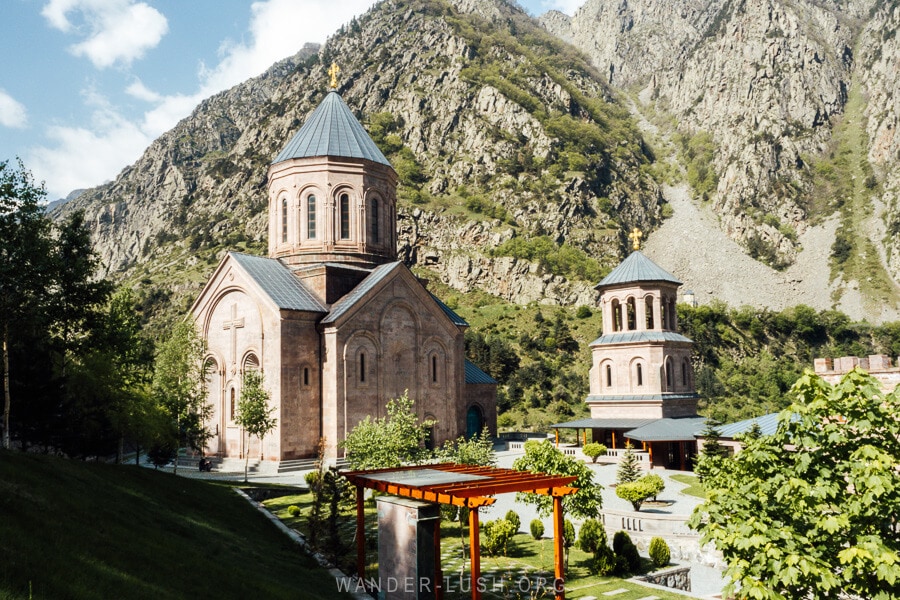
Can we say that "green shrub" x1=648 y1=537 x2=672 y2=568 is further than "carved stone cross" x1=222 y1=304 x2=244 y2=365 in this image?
No

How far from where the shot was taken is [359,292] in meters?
25.4

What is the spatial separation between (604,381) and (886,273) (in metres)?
63.3

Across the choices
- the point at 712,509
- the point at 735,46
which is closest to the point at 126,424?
the point at 712,509

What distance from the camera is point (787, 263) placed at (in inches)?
3342

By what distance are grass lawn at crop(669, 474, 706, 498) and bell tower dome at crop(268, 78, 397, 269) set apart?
14.6 meters

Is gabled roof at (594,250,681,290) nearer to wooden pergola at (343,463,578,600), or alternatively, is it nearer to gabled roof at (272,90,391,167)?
gabled roof at (272,90,391,167)

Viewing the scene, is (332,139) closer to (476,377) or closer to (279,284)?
(279,284)

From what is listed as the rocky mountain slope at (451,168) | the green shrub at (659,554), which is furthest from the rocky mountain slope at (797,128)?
the green shrub at (659,554)

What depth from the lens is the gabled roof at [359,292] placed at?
2455 centimetres

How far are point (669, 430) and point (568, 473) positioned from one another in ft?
49.6

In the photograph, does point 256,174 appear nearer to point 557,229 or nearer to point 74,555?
point 557,229

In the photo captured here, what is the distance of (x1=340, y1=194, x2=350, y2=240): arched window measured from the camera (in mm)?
27766

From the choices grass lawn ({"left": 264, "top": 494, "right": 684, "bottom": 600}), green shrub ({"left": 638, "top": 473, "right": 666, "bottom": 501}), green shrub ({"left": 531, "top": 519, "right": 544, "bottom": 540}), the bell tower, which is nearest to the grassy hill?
grass lawn ({"left": 264, "top": 494, "right": 684, "bottom": 600})

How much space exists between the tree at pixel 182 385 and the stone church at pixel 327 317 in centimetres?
163
